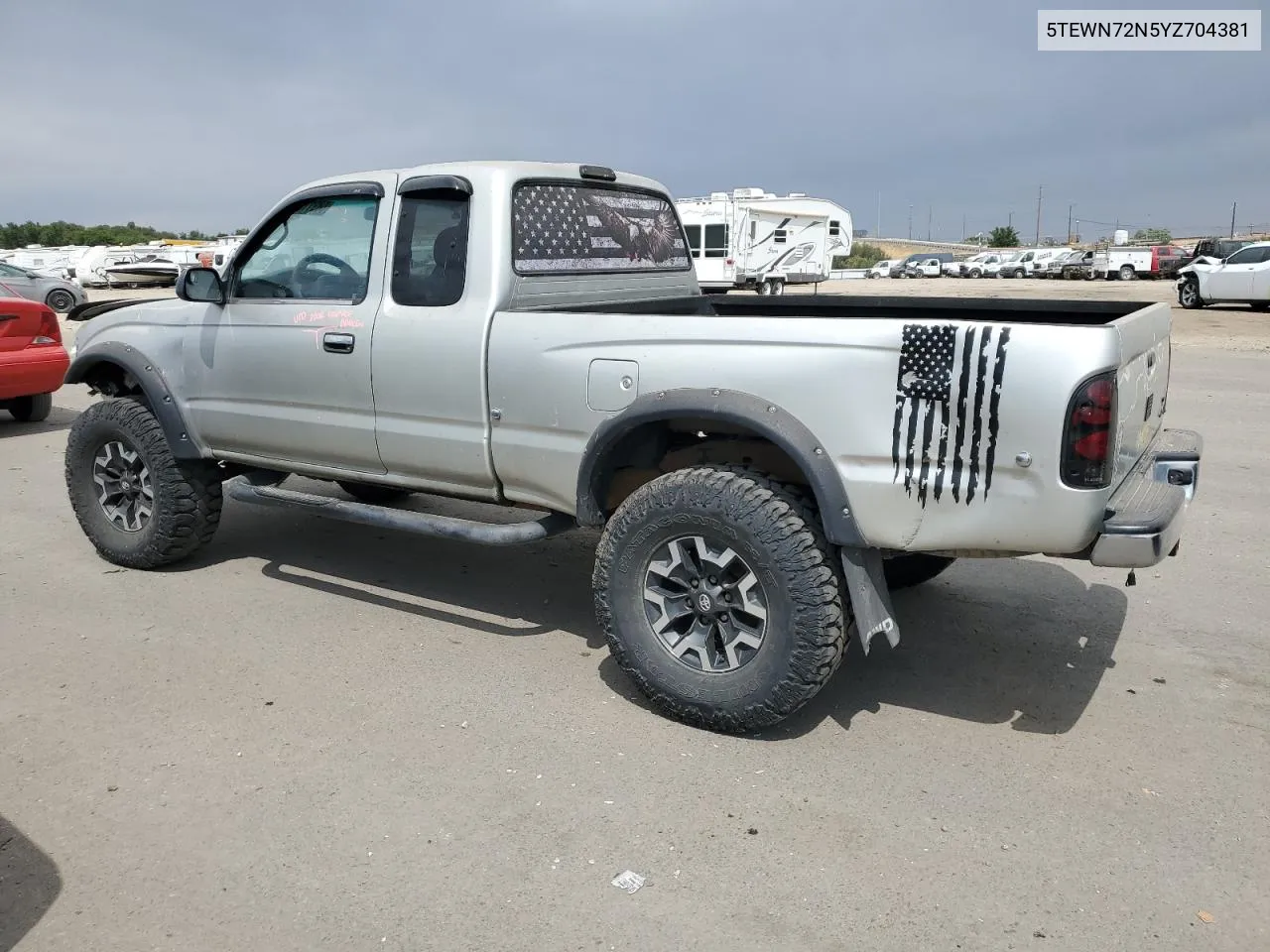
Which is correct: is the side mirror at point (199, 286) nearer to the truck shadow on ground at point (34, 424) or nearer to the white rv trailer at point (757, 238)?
the truck shadow on ground at point (34, 424)

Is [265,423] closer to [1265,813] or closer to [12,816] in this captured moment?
[12,816]

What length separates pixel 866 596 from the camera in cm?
353

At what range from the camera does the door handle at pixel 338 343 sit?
463 cm

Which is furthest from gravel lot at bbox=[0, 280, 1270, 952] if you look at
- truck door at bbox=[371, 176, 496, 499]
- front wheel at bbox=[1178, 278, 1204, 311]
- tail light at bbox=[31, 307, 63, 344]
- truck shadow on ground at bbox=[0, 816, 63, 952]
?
front wheel at bbox=[1178, 278, 1204, 311]

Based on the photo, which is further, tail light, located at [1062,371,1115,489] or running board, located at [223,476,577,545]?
running board, located at [223,476,577,545]

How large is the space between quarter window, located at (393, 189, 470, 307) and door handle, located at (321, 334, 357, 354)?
29 cm

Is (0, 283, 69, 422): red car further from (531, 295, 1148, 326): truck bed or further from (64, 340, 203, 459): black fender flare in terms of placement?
(531, 295, 1148, 326): truck bed

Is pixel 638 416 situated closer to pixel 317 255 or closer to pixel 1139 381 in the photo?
pixel 1139 381

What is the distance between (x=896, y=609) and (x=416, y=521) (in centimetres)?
228

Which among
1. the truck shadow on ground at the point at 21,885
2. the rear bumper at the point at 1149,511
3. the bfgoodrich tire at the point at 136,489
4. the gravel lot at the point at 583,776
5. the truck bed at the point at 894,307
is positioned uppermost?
the truck bed at the point at 894,307

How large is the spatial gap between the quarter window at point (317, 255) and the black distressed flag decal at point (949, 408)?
2.50m

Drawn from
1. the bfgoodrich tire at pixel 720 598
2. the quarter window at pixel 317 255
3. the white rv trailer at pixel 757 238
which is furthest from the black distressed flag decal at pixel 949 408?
the white rv trailer at pixel 757 238

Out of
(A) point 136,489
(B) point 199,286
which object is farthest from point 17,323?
(B) point 199,286

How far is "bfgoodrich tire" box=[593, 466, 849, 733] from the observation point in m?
3.53
